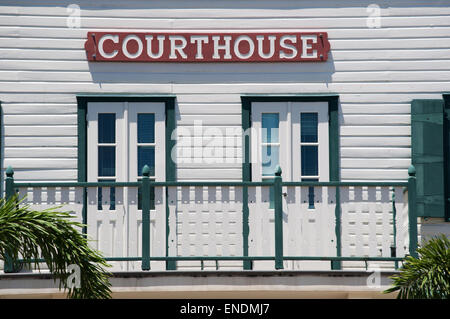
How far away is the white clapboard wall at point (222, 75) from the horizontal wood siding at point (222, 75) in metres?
0.02

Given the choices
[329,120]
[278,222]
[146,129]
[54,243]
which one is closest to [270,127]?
[329,120]

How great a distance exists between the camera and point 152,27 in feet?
40.5

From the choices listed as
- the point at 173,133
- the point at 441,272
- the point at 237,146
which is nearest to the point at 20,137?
the point at 173,133

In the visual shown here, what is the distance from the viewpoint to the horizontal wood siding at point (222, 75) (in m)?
A: 12.2

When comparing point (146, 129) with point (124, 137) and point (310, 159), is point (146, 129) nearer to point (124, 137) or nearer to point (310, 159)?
point (124, 137)

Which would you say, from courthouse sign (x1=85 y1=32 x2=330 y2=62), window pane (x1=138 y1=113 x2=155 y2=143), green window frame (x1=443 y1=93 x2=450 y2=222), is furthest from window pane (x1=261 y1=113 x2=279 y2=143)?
green window frame (x1=443 y1=93 x2=450 y2=222)

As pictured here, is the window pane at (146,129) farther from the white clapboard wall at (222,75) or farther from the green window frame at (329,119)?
the green window frame at (329,119)

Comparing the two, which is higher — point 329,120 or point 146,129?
point 329,120

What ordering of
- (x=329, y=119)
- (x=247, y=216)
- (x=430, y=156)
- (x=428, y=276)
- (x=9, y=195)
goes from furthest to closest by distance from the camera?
Result: (x=329, y=119), (x=430, y=156), (x=247, y=216), (x=9, y=195), (x=428, y=276)

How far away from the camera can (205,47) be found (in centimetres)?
1227

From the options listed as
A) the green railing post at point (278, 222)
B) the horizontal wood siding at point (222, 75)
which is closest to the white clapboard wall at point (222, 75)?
the horizontal wood siding at point (222, 75)

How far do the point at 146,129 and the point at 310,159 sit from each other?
2.55m

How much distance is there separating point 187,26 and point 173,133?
5.55 ft
